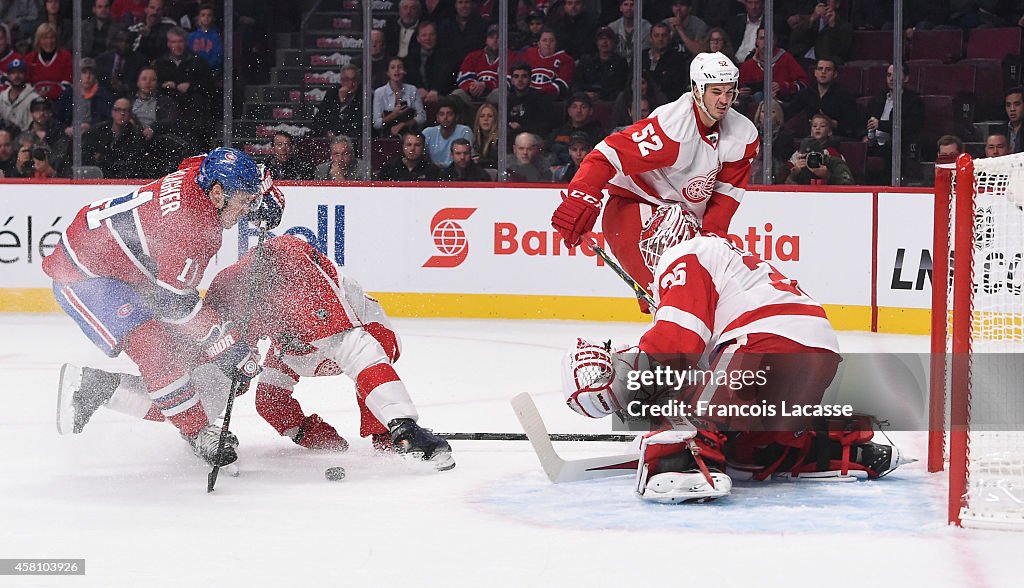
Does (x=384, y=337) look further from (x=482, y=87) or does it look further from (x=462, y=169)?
(x=482, y=87)

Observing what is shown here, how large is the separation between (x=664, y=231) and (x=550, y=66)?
3379 mm

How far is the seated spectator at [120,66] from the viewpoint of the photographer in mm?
7895

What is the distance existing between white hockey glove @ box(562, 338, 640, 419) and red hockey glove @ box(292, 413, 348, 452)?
35.5 inches

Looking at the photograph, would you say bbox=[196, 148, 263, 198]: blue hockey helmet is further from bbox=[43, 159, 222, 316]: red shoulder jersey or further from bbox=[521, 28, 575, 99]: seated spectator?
bbox=[521, 28, 575, 99]: seated spectator

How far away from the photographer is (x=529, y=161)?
7.50 metres

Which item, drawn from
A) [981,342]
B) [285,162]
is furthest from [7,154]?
[981,342]

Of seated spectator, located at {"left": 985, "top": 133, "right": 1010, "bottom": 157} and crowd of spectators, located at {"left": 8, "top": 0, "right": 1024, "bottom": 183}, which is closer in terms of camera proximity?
seated spectator, located at {"left": 985, "top": 133, "right": 1010, "bottom": 157}

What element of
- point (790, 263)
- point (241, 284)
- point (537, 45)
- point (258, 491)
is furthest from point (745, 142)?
point (537, 45)

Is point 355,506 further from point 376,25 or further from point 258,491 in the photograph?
point 376,25

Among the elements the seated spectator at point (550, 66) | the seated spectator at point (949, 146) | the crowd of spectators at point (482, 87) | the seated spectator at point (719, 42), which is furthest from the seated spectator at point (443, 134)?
the seated spectator at point (949, 146)

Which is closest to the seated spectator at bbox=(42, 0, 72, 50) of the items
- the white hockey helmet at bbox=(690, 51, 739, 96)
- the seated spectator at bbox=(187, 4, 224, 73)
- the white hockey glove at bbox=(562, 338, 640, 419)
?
the seated spectator at bbox=(187, 4, 224, 73)

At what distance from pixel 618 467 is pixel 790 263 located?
3.45m

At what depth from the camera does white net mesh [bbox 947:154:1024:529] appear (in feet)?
10.6

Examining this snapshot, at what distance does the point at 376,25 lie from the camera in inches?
304
